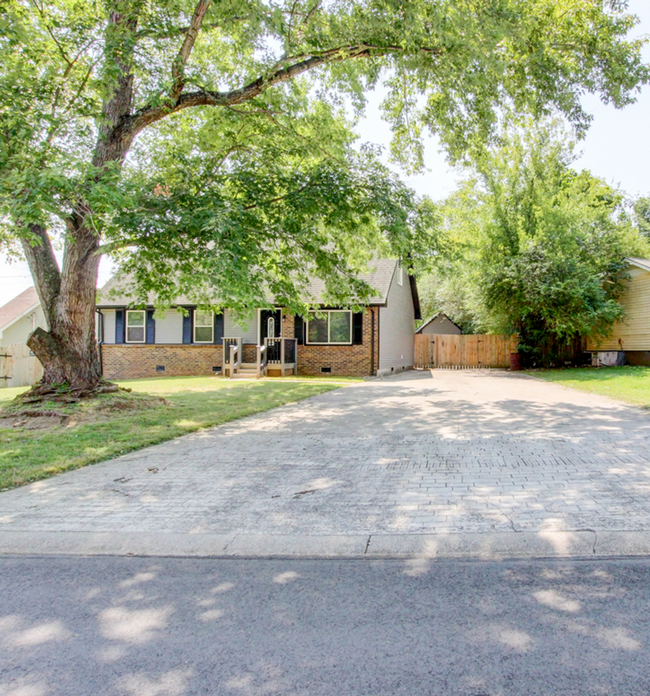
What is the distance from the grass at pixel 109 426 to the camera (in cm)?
594

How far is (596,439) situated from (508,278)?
16.6 metres

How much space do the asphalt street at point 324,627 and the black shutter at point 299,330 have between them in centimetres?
1750

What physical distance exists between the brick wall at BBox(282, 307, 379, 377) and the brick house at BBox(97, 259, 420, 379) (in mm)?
39

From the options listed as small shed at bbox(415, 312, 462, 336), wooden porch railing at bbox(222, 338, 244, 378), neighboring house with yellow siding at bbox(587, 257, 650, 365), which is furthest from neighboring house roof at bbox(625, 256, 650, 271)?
small shed at bbox(415, 312, 462, 336)

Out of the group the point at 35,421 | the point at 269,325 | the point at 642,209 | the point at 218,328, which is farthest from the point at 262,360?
the point at 642,209

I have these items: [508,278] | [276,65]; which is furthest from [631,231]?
[276,65]

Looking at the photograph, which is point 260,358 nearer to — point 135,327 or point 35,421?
point 135,327

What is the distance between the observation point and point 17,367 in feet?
63.3

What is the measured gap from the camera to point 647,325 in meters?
21.5

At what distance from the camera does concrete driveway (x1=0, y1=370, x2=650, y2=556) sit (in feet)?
11.6

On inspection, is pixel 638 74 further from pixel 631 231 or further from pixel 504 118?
pixel 631 231

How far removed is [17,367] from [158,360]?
5.24 metres

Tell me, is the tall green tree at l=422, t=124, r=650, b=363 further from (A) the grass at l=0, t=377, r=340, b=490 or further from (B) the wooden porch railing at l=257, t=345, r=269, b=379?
(A) the grass at l=0, t=377, r=340, b=490

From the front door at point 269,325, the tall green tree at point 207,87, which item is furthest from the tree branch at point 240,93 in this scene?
the front door at point 269,325
